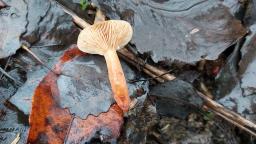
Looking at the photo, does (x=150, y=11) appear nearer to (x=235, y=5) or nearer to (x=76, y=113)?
(x=235, y=5)

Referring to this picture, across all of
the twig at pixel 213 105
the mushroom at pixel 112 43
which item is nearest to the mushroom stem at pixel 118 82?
the mushroom at pixel 112 43

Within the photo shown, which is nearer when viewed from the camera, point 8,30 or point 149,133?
point 149,133

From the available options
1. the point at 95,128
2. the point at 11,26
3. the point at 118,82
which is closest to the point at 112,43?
the point at 118,82

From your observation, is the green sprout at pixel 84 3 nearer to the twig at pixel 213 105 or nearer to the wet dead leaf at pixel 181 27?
the wet dead leaf at pixel 181 27

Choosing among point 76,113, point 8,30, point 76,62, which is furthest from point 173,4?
point 8,30

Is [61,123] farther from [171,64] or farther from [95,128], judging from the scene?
[171,64]

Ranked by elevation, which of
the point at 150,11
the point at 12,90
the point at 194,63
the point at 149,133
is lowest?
the point at 149,133
